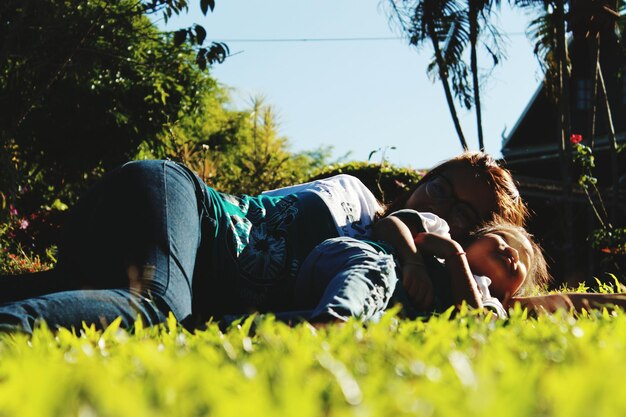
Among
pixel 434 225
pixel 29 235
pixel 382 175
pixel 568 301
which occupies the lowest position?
pixel 29 235

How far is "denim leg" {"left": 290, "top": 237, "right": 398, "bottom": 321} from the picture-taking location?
2262 mm

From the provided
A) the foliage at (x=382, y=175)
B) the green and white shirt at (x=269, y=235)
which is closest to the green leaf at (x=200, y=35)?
the foliage at (x=382, y=175)

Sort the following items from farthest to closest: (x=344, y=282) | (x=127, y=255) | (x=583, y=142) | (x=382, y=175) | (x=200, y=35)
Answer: (x=583, y=142)
(x=382, y=175)
(x=200, y=35)
(x=127, y=255)
(x=344, y=282)

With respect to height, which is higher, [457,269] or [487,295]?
[457,269]

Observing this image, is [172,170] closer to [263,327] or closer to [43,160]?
[263,327]

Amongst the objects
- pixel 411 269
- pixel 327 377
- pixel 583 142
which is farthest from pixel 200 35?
pixel 583 142

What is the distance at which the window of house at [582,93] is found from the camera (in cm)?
2648

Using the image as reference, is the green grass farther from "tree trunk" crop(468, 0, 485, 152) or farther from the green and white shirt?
"tree trunk" crop(468, 0, 485, 152)

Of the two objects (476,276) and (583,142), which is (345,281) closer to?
(476,276)

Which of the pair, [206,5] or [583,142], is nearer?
[206,5]

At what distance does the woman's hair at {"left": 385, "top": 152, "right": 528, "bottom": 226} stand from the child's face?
38cm

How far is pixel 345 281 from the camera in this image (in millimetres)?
2416

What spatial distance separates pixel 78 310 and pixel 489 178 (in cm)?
254

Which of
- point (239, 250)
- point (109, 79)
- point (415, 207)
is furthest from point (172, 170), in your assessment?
point (109, 79)
